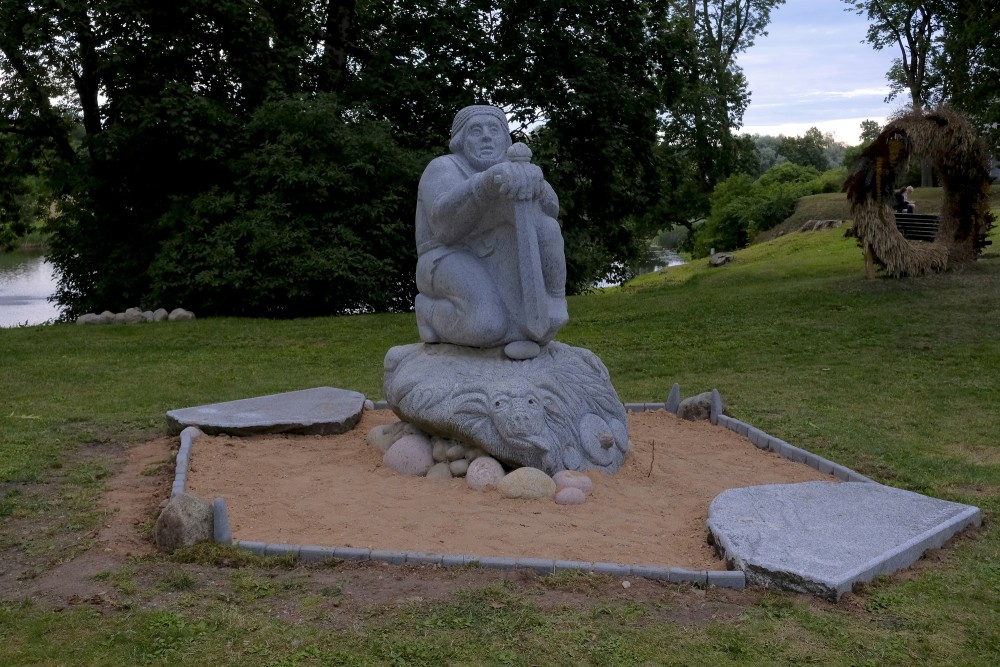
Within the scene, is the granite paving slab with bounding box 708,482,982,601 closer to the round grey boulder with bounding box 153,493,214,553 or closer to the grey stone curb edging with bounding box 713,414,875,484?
the grey stone curb edging with bounding box 713,414,875,484

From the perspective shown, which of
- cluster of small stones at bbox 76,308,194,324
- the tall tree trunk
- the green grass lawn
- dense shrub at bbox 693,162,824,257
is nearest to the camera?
the green grass lawn

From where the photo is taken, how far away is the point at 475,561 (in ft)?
15.7

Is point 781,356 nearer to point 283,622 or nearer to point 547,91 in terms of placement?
point 547,91

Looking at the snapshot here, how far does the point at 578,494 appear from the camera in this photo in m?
5.91

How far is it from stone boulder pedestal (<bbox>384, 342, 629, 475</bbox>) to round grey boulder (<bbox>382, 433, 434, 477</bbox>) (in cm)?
12

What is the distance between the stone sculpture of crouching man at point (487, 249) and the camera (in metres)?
6.48

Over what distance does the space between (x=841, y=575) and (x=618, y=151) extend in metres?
14.9

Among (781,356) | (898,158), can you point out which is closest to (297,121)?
(781,356)

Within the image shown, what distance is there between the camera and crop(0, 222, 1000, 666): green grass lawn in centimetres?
389

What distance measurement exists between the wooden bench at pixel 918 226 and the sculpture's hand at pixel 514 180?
1573cm

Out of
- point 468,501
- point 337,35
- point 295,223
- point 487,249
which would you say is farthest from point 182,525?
point 337,35

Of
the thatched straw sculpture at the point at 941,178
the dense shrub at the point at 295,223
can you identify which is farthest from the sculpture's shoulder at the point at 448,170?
the thatched straw sculpture at the point at 941,178

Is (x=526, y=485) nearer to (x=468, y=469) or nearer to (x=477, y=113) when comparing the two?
(x=468, y=469)

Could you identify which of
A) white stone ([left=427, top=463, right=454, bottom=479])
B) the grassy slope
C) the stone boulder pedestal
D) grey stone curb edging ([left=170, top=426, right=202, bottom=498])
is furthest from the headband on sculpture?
the grassy slope
